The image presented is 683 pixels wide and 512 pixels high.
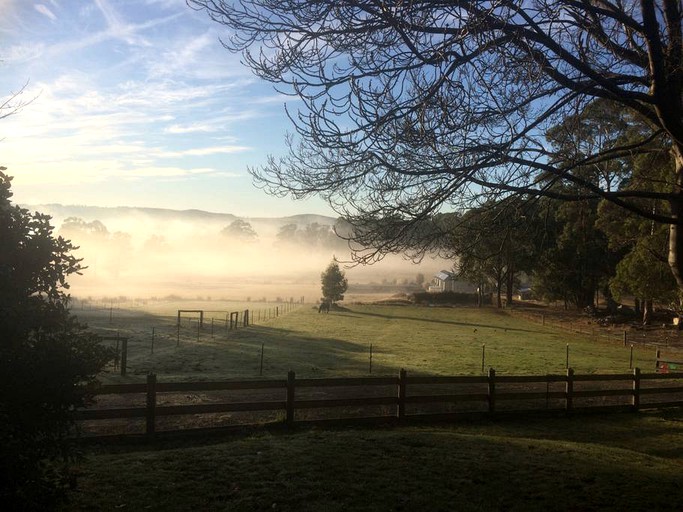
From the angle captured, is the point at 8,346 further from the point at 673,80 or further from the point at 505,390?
the point at 505,390

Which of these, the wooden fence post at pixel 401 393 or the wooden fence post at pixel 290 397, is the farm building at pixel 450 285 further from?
the wooden fence post at pixel 290 397

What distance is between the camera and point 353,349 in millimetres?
28359

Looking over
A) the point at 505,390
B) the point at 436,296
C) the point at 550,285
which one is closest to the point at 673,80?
the point at 505,390

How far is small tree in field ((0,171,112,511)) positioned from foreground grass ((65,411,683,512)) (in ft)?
3.18

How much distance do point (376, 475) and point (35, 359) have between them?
4.35m

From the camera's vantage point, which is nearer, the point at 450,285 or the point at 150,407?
the point at 150,407

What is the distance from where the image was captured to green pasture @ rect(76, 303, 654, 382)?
2058cm

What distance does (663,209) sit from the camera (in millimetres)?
15523

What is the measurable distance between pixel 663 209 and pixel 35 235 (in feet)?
52.9

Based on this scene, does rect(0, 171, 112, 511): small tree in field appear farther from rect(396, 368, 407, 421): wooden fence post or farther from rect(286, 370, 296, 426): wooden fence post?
rect(396, 368, 407, 421): wooden fence post

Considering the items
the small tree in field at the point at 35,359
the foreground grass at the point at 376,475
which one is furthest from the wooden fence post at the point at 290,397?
the small tree in field at the point at 35,359

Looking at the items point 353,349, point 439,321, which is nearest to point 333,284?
point 439,321

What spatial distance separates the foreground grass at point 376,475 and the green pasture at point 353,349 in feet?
32.4

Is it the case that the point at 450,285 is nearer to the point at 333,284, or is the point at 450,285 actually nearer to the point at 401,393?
the point at 333,284
